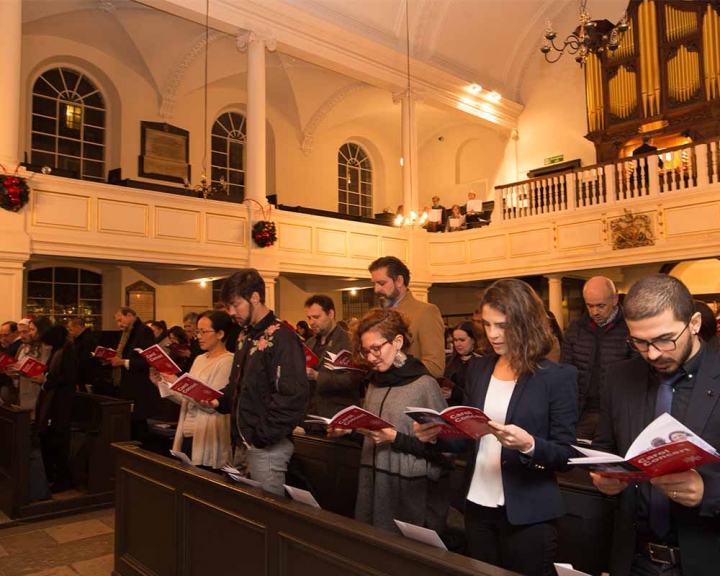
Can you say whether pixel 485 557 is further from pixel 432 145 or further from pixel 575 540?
pixel 432 145

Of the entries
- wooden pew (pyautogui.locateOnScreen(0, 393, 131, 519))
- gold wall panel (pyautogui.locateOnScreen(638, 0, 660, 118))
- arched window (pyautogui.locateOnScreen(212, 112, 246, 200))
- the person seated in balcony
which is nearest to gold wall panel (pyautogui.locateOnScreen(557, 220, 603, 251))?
the person seated in balcony

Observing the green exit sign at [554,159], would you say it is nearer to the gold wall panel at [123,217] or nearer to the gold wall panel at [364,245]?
the gold wall panel at [364,245]

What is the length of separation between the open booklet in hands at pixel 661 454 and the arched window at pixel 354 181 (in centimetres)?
1544

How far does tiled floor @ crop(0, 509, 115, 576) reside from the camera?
14.0 ft

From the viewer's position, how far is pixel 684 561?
1.72 meters

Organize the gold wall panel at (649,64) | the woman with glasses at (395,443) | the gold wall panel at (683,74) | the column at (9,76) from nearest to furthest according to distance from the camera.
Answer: the woman with glasses at (395,443) < the column at (9,76) < the gold wall panel at (683,74) < the gold wall panel at (649,64)

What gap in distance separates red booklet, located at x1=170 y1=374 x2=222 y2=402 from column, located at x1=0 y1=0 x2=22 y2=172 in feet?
20.4

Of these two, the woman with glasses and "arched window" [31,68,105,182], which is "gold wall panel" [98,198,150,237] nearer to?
"arched window" [31,68,105,182]

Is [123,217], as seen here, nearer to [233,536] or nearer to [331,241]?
[331,241]

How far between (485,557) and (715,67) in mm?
12419

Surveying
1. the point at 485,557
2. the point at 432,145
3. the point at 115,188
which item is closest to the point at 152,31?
the point at 115,188

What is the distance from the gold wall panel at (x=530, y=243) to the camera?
12172 millimetres

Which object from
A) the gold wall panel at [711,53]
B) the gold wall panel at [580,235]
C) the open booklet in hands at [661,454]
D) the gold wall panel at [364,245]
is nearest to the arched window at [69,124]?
the gold wall panel at [364,245]

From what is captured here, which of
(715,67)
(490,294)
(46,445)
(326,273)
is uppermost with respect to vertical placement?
(715,67)
